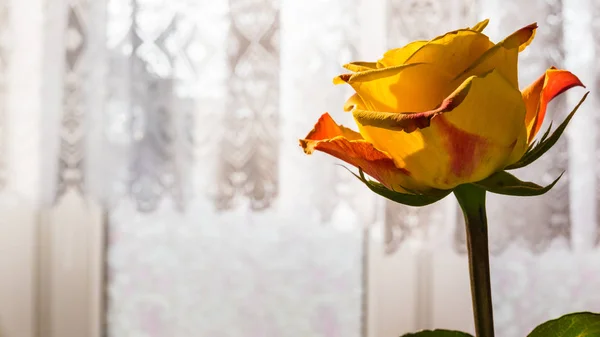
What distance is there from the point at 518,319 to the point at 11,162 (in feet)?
3.73

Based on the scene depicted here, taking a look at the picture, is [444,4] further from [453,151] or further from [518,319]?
[453,151]

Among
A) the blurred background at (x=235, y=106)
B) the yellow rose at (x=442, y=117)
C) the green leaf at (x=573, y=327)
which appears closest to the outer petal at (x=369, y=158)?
the yellow rose at (x=442, y=117)

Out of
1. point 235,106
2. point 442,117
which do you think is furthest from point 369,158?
point 235,106

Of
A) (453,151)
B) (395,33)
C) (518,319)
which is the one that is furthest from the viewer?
(518,319)

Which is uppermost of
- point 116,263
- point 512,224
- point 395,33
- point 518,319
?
point 395,33

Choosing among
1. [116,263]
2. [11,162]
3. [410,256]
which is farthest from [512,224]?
[11,162]

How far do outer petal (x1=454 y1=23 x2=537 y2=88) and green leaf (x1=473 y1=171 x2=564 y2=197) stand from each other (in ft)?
0.18

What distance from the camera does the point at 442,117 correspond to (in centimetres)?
33

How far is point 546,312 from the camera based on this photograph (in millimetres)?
1331

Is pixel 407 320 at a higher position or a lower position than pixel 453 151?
lower

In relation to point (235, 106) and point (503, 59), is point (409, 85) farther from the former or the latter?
point (235, 106)

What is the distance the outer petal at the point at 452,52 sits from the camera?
346 mm

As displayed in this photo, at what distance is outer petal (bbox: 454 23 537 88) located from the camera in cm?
34

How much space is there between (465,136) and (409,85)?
0.04 m
